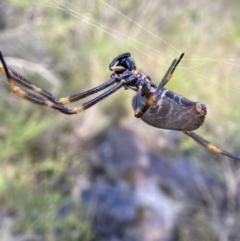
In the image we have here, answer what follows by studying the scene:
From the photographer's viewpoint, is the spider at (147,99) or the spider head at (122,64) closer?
the spider at (147,99)

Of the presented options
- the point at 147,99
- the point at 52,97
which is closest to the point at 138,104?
the point at 147,99

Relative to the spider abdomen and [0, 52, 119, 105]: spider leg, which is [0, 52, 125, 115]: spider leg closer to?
[0, 52, 119, 105]: spider leg

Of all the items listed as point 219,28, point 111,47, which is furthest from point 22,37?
point 219,28

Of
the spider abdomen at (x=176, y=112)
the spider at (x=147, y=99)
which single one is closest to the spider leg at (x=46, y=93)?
the spider at (x=147, y=99)

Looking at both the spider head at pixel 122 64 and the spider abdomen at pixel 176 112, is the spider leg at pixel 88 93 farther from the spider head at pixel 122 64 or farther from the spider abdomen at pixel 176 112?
the spider abdomen at pixel 176 112

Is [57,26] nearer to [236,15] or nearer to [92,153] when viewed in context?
[92,153]

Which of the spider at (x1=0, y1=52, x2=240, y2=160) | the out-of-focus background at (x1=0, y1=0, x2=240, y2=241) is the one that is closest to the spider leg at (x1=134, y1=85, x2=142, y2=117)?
the spider at (x1=0, y1=52, x2=240, y2=160)

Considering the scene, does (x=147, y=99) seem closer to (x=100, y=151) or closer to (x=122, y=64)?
(x=122, y=64)
